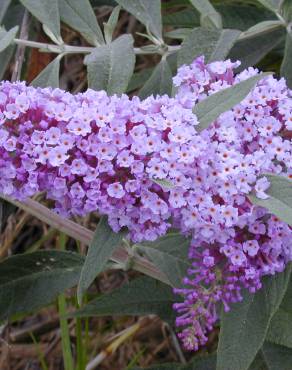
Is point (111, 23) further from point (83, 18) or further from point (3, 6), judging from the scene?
point (3, 6)

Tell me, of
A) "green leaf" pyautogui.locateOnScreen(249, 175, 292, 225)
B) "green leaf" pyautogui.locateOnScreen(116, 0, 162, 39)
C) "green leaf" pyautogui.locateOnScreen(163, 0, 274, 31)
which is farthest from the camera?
"green leaf" pyautogui.locateOnScreen(163, 0, 274, 31)

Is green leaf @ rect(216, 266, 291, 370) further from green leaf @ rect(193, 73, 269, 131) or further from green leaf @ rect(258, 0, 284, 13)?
green leaf @ rect(258, 0, 284, 13)

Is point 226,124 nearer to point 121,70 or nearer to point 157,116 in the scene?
point 157,116

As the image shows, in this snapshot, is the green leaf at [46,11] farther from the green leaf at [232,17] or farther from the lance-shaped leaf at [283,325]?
the lance-shaped leaf at [283,325]

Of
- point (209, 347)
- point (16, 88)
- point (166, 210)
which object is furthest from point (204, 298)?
point (209, 347)

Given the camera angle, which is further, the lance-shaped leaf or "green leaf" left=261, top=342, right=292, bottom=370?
"green leaf" left=261, top=342, right=292, bottom=370

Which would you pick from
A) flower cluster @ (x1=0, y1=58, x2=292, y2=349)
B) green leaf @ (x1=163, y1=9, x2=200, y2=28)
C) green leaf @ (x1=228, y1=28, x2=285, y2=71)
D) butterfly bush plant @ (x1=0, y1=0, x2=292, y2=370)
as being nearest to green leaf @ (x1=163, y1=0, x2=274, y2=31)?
green leaf @ (x1=163, y1=9, x2=200, y2=28)

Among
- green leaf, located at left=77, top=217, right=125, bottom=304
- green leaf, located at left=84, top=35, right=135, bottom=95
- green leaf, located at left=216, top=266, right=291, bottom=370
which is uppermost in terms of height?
green leaf, located at left=84, top=35, right=135, bottom=95

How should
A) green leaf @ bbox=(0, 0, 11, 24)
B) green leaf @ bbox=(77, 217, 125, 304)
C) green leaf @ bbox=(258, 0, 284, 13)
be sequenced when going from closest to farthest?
green leaf @ bbox=(77, 217, 125, 304), green leaf @ bbox=(258, 0, 284, 13), green leaf @ bbox=(0, 0, 11, 24)
